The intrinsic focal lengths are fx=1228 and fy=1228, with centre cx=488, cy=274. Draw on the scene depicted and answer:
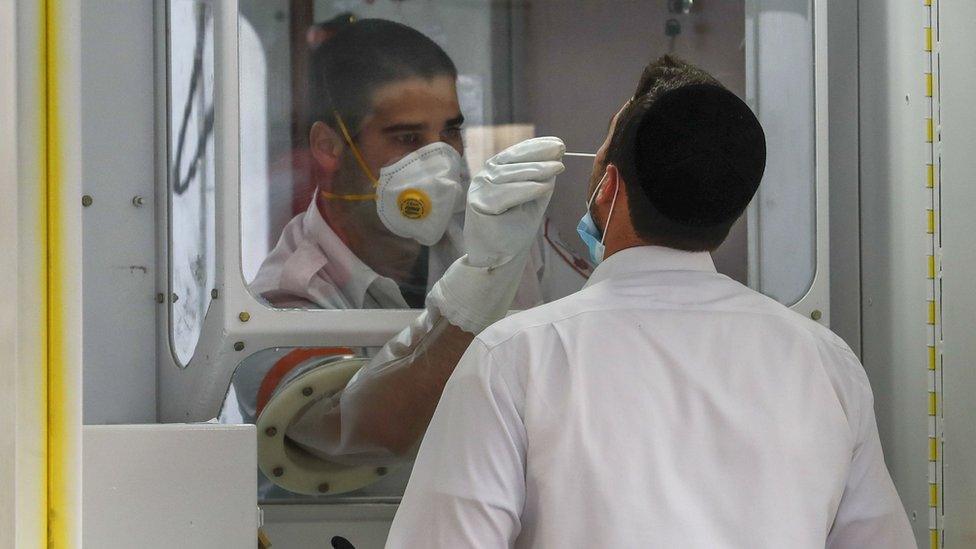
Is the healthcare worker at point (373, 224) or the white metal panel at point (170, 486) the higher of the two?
the healthcare worker at point (373, 224)

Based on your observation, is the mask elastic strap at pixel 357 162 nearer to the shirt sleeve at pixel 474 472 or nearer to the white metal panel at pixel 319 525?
the white metal panel at pixel 319 525

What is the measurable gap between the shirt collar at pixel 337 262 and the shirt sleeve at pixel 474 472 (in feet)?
2.75

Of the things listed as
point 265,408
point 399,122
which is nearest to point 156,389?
point 265,408

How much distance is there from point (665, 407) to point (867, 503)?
36 cm

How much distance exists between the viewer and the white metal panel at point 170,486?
177cm

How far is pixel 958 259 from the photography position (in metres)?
2.12

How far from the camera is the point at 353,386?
2.34 m

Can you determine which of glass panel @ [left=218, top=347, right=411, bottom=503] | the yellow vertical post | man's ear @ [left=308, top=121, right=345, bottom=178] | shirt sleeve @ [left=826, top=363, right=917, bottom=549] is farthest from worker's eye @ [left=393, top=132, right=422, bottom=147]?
the yellow vertical post

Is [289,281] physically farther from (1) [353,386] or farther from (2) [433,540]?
(2) [433,540]

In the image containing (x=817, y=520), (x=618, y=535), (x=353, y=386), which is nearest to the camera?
(x=618, y=535)

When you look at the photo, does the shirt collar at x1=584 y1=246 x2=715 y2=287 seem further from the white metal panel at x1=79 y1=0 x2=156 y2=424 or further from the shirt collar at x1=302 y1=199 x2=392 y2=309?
the white metal panel at x1=79 y1=0 x2=156 y2=424

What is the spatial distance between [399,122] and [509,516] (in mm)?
1099

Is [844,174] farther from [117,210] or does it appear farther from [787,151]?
[117,210]

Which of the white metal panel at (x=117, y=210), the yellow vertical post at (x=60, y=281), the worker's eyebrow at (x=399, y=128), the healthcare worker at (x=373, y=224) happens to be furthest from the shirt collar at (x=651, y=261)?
the white metal panel at (x=117, y=210)
